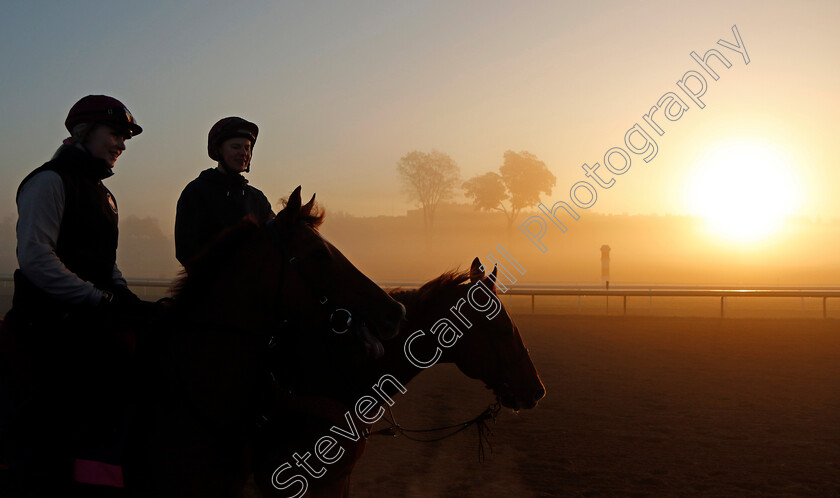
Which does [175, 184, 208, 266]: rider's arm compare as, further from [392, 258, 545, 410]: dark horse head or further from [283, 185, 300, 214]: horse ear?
[392, 258, 545, 410]: dark horse head

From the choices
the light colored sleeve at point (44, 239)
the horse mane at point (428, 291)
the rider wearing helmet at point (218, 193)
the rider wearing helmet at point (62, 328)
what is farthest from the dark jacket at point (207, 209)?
the horse mane at point (428, 291)

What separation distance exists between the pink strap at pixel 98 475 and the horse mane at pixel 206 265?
719 millimetres

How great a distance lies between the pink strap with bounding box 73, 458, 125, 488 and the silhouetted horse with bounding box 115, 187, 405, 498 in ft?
0.53

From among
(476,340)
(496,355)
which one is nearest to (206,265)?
(476,340)

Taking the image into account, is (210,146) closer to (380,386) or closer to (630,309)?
(380,386)

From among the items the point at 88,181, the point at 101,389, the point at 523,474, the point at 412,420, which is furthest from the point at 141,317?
the point at 412,420

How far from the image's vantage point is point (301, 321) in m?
2.61

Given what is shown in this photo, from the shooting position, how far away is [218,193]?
3486mm

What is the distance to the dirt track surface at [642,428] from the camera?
216 inches

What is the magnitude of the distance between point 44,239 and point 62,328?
37 cm

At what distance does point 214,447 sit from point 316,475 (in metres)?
0.81

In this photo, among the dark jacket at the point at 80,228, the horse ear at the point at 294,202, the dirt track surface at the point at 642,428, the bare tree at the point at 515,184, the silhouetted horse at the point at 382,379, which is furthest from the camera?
the bare tree at the point at 515,184

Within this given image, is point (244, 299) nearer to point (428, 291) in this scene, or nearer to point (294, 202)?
point (294, 202)

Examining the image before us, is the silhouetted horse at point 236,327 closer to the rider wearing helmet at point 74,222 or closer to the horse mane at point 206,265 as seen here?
the horse mane at point 206,265
